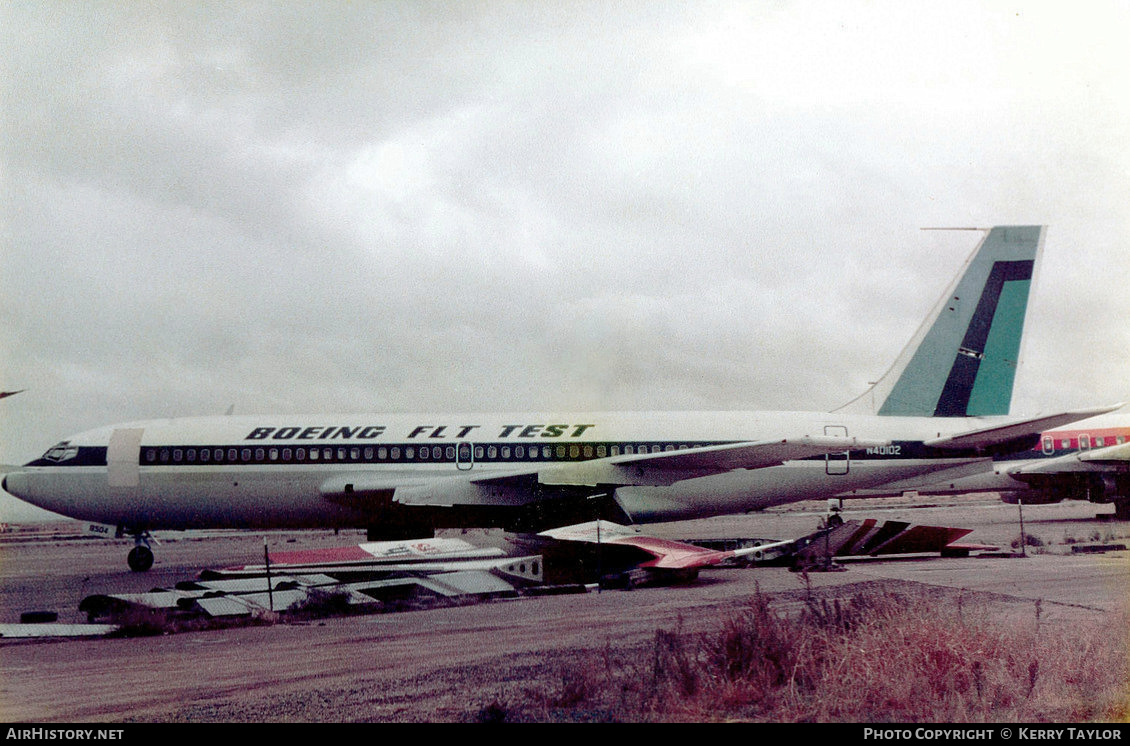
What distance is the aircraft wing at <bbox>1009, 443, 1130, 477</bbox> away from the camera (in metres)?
25.6

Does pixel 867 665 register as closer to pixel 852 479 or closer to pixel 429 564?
pixel 429 564

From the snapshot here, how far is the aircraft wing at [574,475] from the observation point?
54.9 feet

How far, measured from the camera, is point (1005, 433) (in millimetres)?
18000

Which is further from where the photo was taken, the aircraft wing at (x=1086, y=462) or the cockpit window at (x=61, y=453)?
the aircraft wing at (x=1086, y=462)

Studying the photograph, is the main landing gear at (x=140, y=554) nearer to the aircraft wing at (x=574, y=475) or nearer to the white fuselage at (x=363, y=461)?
the white fuselage at (x=363, y=461)

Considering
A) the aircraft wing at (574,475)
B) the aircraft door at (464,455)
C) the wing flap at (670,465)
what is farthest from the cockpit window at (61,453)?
the wing flap at (670,465)

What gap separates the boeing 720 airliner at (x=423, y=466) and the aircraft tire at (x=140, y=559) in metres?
0.04

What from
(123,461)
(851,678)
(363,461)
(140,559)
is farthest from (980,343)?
(123,461)

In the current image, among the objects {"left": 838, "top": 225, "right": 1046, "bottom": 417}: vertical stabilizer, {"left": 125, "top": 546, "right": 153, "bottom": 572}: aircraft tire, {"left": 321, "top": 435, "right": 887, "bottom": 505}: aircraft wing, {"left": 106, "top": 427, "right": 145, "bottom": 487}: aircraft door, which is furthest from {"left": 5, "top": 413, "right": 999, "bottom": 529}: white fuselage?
{"left": 838, "top": 225, "right": 1046, "bottom": 417}: vertical stabilizer

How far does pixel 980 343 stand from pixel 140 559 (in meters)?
20.7

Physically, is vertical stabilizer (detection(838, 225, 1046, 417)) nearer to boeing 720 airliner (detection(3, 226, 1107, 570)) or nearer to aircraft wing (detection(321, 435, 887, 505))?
boeing 720 airliner (detection(3, 226, 1107, 570))

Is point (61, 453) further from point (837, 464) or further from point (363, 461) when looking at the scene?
point (837, 464)

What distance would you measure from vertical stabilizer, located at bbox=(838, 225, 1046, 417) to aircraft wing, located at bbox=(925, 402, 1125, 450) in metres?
1.92

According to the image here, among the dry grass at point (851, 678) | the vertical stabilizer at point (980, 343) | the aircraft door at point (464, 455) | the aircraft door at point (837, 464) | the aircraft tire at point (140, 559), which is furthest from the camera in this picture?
the vertical stabilizer at point (980, 343)
